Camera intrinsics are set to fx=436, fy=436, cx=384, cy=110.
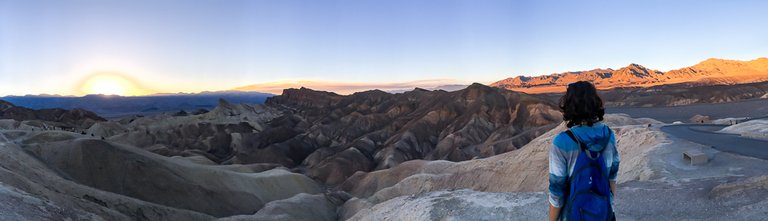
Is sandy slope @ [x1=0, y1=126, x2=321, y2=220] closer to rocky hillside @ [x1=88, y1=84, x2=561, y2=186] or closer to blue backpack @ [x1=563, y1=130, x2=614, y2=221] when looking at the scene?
rocky hillside @ [x1=88, y1=84, x2=561, y2=186]

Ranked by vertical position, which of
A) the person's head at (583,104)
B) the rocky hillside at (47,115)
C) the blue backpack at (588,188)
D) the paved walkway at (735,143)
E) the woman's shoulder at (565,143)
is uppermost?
the person's head at (583,104)

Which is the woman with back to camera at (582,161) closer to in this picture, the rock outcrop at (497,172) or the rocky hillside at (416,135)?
the rock outcrop at (497,172)

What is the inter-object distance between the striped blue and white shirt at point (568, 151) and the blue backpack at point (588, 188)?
37mm

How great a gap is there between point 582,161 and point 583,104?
0.43 m

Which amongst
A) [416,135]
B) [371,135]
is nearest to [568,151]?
[416,135]

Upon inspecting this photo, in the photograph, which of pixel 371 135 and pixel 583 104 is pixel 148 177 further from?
pixel 371 135

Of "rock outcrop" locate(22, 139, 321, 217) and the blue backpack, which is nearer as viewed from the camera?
the blue backpack

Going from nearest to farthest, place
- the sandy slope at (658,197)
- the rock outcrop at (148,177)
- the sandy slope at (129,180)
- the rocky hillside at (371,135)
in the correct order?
the sandy slope at (658,197) < the sandy slope at (129,180) < the rock outcrop at (148,177) < the rocky hillside at (371,135)

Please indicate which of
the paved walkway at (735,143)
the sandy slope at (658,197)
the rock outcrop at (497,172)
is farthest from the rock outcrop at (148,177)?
the paved walkway at (735,143)

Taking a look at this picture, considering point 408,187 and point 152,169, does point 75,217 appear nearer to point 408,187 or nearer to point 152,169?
point 152,169

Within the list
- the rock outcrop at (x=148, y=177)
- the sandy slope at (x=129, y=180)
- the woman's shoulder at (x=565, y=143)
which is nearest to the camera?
the woman's shoulder at (x=565, y=143)

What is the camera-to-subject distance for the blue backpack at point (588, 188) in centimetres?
322

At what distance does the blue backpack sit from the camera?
10.6ft

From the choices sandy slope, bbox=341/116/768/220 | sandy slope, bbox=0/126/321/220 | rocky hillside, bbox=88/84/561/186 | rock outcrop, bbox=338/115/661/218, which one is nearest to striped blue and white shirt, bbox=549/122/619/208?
sandy slope, bbox=341/116/768/220
